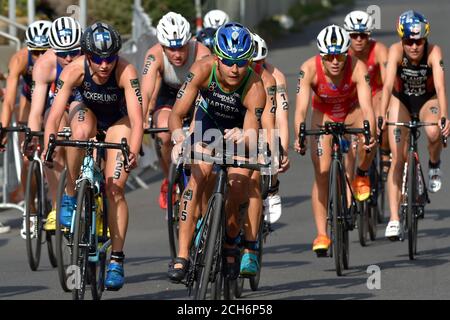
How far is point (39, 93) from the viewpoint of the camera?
500 inches

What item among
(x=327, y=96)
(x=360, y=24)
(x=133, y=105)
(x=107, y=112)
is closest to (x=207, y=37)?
(x=360, y=24)

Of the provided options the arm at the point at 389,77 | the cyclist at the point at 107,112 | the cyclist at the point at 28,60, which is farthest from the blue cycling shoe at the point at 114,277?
the arm at the point at 389,77

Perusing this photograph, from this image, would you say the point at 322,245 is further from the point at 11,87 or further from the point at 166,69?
the point at 11,87

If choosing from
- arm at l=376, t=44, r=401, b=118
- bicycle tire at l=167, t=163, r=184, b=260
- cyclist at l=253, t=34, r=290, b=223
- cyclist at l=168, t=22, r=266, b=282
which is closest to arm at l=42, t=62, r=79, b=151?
cyclist at l=168, t=22, r=266, b=282

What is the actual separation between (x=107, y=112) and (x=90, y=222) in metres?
1.11

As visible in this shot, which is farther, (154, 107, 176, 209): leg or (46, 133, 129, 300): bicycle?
(154, 107, 176, 209): leg

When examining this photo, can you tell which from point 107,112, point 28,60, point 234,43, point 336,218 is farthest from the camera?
point 28,60

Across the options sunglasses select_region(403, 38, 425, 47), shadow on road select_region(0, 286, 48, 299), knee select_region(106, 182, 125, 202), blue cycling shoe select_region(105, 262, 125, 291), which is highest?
sunglasses select_region(403, 38, 425, 47)

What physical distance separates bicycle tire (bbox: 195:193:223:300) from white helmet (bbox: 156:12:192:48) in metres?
3.93

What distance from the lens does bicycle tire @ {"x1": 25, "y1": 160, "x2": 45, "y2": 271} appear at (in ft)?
42.2

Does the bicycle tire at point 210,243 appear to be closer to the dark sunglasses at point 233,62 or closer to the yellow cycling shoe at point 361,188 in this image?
the dark sunglasses at point 233,62

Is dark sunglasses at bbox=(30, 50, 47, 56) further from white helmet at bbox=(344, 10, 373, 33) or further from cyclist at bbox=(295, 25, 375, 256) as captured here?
white helmet at bbox=(344, 10, 373, 33)
